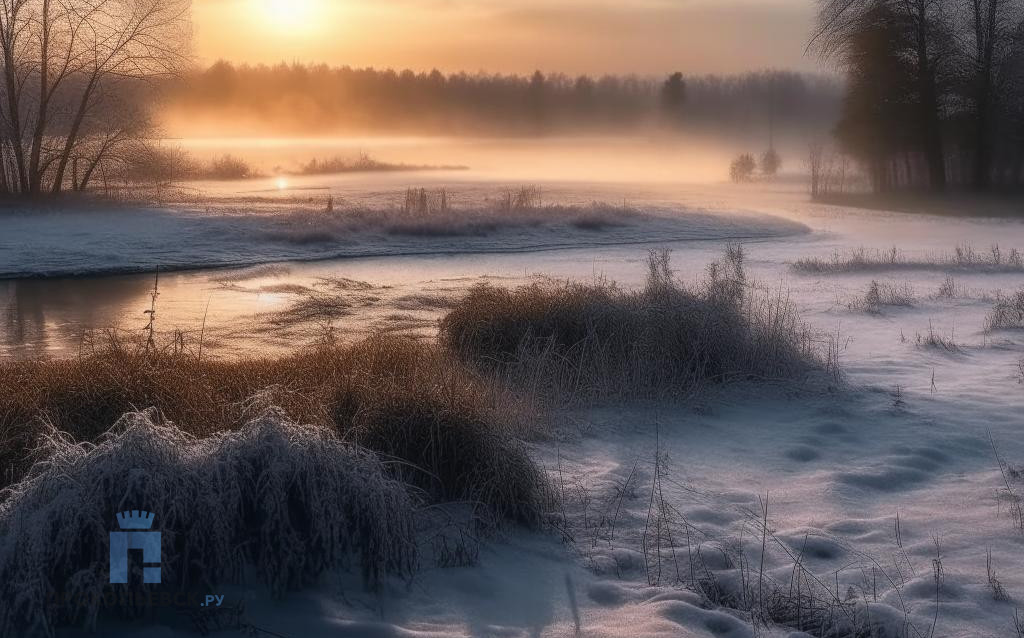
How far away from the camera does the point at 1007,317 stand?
12.2 m

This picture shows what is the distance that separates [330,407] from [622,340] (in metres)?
3.69

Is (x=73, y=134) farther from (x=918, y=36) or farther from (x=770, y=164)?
(x=770, y=164)

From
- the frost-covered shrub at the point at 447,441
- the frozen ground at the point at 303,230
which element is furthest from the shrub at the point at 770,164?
the frost-covered shrub at the point at 447,441

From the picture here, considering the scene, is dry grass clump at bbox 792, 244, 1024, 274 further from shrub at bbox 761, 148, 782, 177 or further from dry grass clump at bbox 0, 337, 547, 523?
shrub at bbox 761, 148, 782, 177

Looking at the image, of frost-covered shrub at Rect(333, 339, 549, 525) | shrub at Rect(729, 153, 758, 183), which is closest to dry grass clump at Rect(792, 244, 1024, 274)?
frost-covered shrub at Rect(333, 339, 549, 525)

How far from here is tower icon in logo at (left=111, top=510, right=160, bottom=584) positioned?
4066 mm

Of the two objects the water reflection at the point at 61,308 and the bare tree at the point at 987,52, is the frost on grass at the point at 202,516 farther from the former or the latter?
the bare tree at the point at 987,52

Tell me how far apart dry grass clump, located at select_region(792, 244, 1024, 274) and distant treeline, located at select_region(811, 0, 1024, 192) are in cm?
1354

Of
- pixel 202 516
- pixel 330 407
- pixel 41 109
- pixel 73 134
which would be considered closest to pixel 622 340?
pixel 330 407

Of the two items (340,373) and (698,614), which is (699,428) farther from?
(698,614)

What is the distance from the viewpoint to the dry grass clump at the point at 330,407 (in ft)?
19.0

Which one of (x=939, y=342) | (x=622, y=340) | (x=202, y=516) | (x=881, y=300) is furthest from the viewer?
(x=881, y=300)

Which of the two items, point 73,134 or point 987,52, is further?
point 987,52

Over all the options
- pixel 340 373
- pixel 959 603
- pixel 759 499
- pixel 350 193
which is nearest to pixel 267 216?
pixel 350 193
